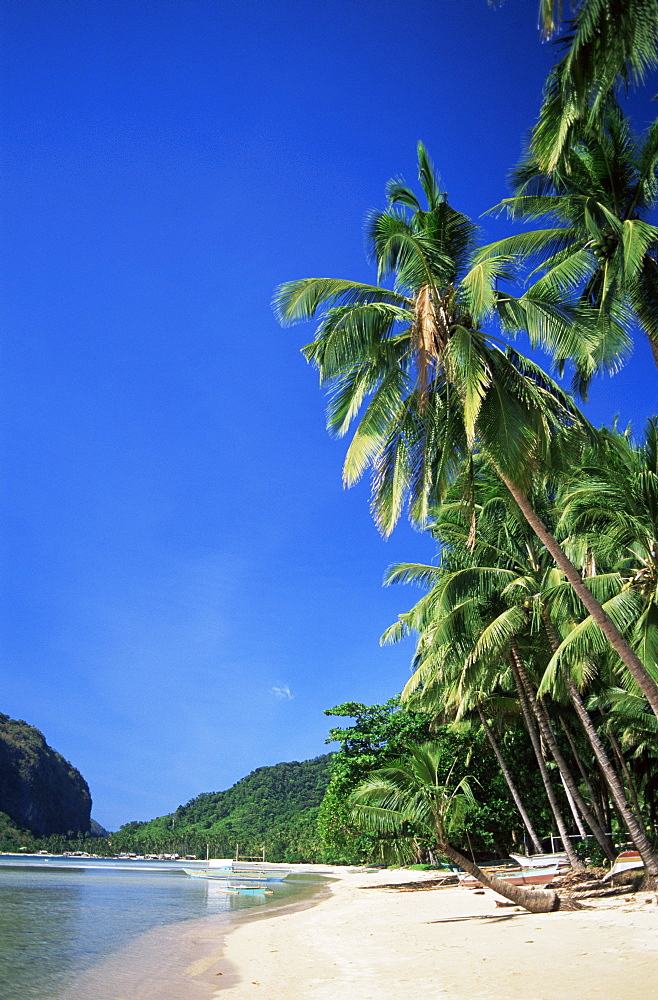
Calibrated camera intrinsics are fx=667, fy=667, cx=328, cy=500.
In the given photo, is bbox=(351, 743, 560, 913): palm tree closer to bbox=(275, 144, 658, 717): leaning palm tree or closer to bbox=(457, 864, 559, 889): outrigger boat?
bbox=(275, 144, 658, 717): leaning palm tree

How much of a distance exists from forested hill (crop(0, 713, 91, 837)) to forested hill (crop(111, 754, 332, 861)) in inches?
393

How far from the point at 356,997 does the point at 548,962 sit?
74.8 inches

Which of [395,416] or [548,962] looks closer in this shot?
[548,962]

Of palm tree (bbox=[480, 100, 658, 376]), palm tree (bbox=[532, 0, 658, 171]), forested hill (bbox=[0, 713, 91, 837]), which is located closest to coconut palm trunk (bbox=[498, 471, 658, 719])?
palm tree (bbox=[480, 100, 658, 376])

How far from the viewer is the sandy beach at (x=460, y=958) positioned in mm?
5469

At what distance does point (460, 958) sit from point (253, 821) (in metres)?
90.2

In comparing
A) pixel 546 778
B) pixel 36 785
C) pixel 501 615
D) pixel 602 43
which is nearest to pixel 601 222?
pixel 602 43

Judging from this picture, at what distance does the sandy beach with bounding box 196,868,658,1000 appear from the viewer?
547 centimetres

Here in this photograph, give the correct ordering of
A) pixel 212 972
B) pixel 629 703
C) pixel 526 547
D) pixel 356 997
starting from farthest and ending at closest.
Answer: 1. pixel 526 547
2. pixel 629 703
3. pixel 212 972
4. pixel 356 997

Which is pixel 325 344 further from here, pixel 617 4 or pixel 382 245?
pixel 617 4

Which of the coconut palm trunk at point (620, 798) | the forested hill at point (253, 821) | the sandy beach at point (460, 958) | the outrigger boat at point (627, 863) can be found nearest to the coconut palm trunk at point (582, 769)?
the coconut palm trunk at point (620, 798)

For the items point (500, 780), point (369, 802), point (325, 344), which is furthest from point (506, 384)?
point (500, 780)

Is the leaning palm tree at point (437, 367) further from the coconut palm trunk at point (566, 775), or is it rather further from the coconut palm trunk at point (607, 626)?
the coconut palm trunk at point (566, 775)

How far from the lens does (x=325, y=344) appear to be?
9.68 metres
